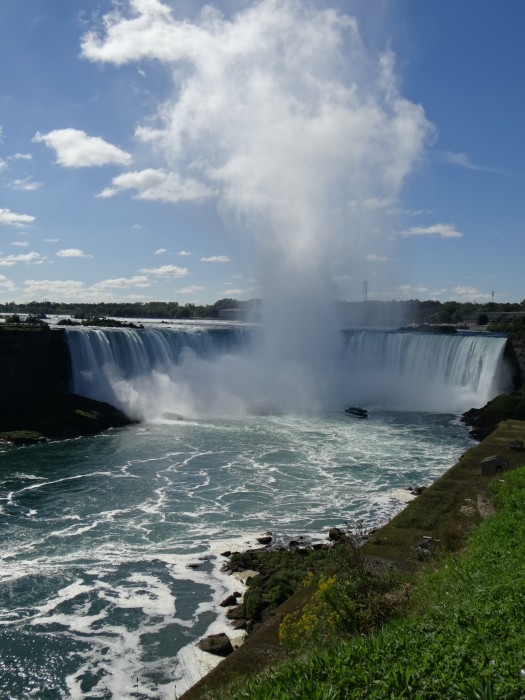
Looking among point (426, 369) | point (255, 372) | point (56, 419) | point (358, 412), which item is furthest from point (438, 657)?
point (255, 372)

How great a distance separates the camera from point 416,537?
1183 cm

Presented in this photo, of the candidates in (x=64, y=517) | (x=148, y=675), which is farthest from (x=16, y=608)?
(x=64, y=517)

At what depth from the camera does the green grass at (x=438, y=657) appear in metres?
4.19

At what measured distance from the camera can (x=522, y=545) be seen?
7.71 metres

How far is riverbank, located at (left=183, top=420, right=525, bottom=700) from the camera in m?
7.47

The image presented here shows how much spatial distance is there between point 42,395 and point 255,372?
15.9 meters

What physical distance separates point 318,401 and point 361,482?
64.3 feet

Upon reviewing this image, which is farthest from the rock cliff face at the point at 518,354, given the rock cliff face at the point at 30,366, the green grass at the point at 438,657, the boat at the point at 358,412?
the green grass at the point at 438,657

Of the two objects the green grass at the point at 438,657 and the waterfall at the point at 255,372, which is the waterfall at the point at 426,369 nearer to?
the waterfall at the point at 255,372

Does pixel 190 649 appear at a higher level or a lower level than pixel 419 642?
lower

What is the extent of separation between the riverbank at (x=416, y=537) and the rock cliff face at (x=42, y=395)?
18452mm

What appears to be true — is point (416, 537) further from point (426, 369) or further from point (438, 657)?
point (426, 369)

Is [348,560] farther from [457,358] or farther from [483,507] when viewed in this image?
[457,358]

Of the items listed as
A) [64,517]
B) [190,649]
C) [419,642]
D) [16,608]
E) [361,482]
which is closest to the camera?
[419,642]
